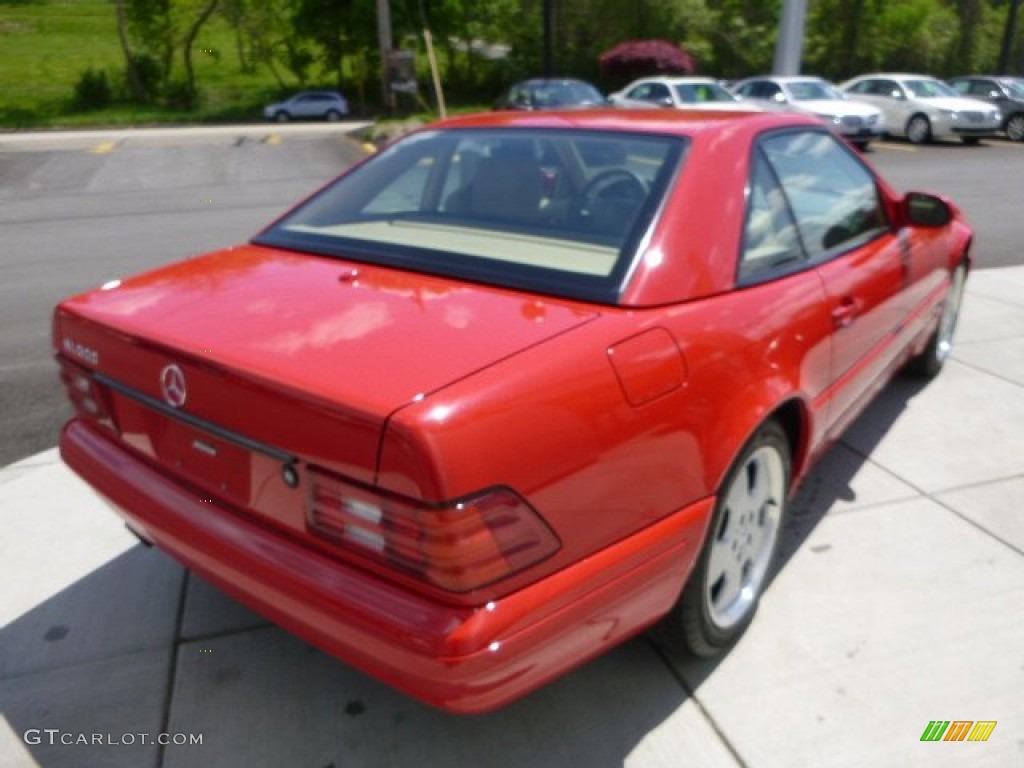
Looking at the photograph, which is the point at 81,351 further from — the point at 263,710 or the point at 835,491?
the point at 835,491

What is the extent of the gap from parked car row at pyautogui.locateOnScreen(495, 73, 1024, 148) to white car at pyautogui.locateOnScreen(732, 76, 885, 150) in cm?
2

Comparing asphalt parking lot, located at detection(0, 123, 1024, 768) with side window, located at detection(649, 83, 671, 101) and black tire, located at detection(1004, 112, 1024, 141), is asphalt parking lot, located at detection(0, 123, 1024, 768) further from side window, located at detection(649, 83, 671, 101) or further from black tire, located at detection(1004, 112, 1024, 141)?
black tire, located at detection(1004, 112, 1024, 141)

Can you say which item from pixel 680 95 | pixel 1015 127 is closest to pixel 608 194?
pixel 680 95

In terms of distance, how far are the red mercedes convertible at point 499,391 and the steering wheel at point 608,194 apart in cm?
1

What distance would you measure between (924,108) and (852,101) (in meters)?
1.55

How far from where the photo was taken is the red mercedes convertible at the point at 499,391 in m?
1.76

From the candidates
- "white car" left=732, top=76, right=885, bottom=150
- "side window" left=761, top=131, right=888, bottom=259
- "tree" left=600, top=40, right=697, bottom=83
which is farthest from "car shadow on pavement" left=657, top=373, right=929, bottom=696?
"tree" left=600, top=40, right=697, bottom=83

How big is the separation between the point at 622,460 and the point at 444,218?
1353 millimetres

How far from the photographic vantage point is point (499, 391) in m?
1.78

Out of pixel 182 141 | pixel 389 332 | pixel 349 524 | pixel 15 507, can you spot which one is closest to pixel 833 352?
pixel 389 332

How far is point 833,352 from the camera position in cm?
285

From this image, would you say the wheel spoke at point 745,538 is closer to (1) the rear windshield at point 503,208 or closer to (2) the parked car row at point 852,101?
(1) the rear windshield at point 503,208

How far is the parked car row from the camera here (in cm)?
1830

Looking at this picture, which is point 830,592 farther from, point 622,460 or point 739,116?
point 739,116
